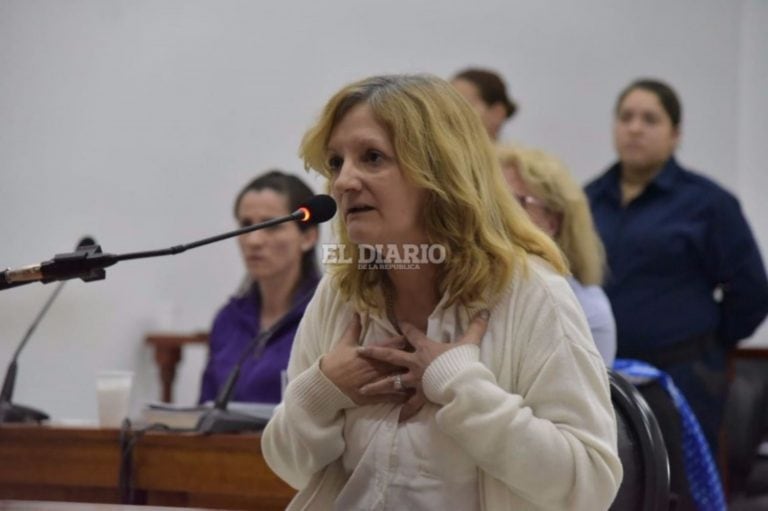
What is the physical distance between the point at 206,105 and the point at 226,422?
1876mm

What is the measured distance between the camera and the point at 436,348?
155 cm

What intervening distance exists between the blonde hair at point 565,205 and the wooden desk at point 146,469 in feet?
2.67

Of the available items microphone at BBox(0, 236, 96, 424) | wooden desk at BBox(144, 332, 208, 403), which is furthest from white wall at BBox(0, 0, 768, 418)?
microphone at BBox(0, 236, 96, 424)

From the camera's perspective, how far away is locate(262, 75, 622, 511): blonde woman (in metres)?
1.49

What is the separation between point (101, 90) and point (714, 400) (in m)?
2.07

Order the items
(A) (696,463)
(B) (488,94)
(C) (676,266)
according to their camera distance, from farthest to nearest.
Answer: (B) (488,94) < (C) (676,266) < (A) (696,463)

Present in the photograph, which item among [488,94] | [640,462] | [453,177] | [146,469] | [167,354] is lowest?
[167,354]

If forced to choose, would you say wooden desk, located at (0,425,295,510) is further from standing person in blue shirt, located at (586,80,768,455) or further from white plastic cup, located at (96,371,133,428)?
standing person in blue shirt, located at (586,80,768,455)

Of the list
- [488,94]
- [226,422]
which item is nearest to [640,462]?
[226,422]

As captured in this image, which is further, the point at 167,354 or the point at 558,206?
the point at 167,354

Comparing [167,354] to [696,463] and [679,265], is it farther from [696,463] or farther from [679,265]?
[696,463]

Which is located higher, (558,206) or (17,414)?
(558,206)

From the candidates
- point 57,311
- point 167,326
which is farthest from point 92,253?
point 167,326

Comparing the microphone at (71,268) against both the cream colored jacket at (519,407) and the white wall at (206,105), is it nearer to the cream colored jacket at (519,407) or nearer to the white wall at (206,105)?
the cream colored jacket at (519,407)
